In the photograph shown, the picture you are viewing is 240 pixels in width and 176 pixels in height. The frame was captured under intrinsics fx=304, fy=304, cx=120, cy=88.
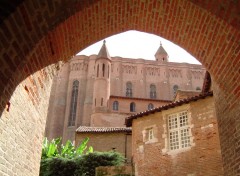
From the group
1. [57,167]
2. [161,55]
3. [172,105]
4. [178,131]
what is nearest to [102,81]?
[161,55]

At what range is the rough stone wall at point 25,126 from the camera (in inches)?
188

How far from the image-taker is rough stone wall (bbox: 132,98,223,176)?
15.3m

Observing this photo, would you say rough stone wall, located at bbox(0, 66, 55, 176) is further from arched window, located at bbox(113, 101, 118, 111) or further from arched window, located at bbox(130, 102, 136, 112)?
arched window, located at bbox(130, 102, 136, 112)

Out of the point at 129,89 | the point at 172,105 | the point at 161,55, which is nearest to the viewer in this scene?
the point at 172,105

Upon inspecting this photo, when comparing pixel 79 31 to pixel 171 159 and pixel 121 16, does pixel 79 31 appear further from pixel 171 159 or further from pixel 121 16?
pixel 171 159

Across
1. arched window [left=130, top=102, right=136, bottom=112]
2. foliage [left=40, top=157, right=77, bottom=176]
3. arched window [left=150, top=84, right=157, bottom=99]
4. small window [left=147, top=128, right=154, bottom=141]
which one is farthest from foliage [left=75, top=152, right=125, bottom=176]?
arched window [left=150, top=84, right=157, bottom=99]

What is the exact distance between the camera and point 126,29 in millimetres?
7367

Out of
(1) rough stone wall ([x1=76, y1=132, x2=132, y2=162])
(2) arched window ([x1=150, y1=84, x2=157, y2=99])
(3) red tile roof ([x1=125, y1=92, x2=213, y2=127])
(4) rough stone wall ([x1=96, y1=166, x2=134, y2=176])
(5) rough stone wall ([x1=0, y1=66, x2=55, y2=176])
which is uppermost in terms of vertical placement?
(2) arched window ([x1=150, y1=84, x2=157, y2=99])

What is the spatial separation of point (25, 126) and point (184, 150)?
1235 centimetres

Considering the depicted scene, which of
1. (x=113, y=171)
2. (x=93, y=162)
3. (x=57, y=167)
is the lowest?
(x=113, y=171)

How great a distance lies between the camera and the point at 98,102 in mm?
44250

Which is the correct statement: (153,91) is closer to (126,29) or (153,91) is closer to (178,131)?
(178,131)

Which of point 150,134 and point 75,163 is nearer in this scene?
point 150,134

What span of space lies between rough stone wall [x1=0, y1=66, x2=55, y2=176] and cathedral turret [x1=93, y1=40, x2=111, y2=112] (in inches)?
1471
